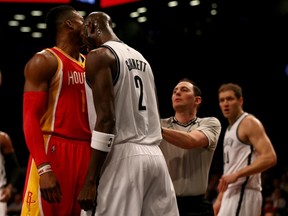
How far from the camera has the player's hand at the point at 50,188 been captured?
343 cm

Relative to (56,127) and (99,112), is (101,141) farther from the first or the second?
(56,127)

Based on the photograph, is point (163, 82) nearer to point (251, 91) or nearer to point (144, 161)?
point (251, 91)

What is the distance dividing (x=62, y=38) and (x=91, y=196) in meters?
1.28

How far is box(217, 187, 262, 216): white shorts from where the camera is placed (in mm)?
5930

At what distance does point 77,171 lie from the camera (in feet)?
12.2

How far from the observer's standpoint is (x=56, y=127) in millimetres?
3744

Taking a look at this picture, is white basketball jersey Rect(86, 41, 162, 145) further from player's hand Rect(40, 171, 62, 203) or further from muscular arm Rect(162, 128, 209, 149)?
muscular arm Rect(162, 128, 209, 149)

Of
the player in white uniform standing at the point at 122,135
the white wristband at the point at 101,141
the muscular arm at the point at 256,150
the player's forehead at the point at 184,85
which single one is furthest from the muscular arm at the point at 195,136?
the white wristband at the point at 101,141

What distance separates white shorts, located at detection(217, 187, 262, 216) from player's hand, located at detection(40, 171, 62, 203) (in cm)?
291

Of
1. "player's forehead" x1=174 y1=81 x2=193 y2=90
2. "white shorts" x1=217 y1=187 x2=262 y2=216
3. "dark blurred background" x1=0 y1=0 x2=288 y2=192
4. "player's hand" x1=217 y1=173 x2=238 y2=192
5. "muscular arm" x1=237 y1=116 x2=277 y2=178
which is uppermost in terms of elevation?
"dark blurred background" x1=0 y1=0 x2=288 y2=192

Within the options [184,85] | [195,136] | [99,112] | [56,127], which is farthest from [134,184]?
[184,85]

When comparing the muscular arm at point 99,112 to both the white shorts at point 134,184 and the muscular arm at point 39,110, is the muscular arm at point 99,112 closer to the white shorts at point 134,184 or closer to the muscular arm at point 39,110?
the white shorts at point 134,184

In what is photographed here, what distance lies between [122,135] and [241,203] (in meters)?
2.92

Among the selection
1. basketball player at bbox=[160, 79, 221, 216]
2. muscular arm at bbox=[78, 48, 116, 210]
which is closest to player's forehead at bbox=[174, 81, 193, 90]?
basketball player at bbox=[160, 79, 221, 216]
